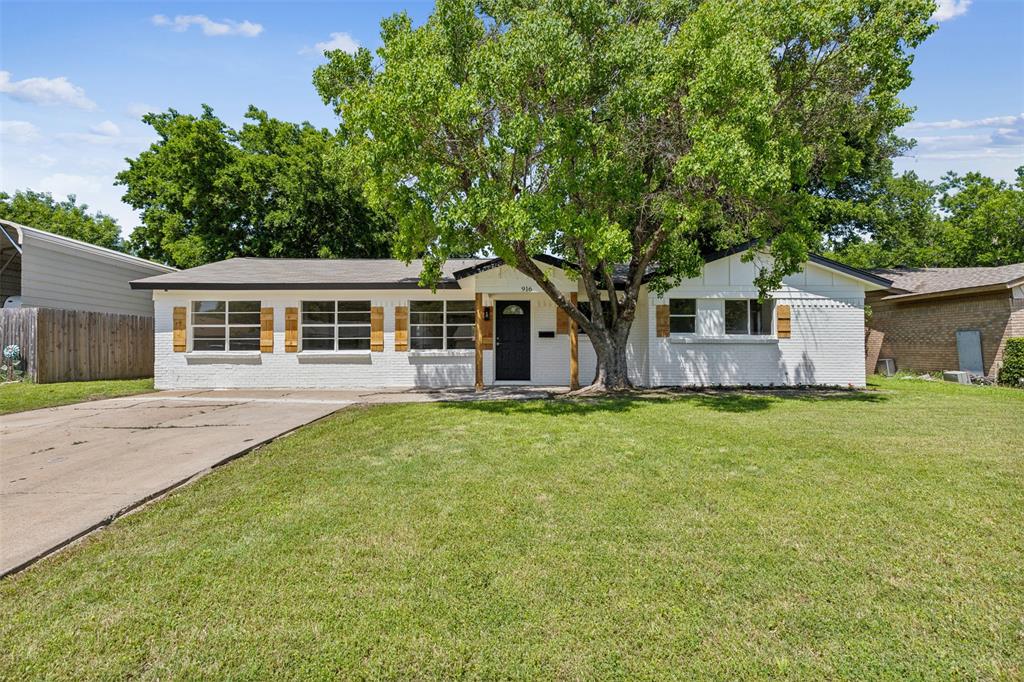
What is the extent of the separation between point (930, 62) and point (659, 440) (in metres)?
9.88

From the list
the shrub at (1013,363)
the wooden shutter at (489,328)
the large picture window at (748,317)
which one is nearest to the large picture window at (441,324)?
the wooden shutter at (489,328)

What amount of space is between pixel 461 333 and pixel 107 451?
8.03m

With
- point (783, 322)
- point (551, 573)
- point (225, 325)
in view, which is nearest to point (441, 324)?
point (225, 325)

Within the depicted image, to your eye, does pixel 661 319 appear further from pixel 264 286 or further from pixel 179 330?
pixel 179 330

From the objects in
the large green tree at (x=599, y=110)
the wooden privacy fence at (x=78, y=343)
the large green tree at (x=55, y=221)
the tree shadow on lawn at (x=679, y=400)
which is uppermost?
the large green tree at (x=55, y=221)

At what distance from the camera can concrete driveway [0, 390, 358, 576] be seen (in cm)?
373

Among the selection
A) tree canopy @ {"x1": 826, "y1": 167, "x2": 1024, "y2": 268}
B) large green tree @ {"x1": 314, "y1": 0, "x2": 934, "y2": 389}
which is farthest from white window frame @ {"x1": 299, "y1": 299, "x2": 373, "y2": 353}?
tree canopy @ {"x1": 826, "y1": 167, "x2": 1024, "y2": 268}

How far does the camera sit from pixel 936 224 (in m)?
27.7

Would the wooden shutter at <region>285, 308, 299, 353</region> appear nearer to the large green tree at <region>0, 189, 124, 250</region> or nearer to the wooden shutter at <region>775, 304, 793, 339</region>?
the wooden shutter at <region>775, 304, 793, 339</region>

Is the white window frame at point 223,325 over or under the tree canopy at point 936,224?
under

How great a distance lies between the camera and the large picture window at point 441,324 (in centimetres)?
1291

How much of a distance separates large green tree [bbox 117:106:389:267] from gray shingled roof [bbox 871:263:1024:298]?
740 inches

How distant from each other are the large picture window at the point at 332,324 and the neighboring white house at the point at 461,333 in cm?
3

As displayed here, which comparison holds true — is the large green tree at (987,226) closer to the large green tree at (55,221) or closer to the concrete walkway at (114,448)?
the concrete walkway at (114,448)
